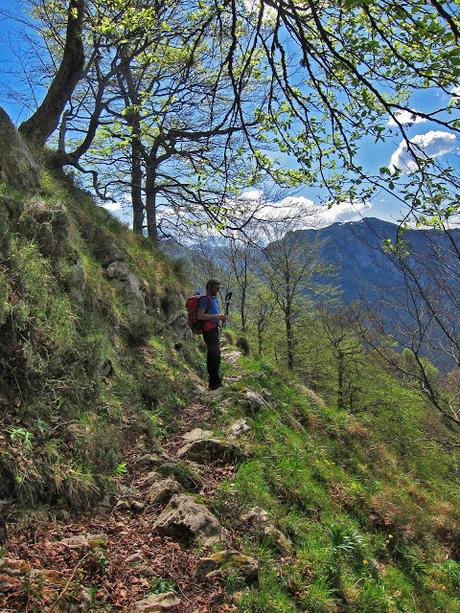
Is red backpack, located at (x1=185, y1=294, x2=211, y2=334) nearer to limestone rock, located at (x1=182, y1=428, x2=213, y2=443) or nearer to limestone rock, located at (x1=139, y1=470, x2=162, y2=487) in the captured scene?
limestone rock, located at (x1=182, y1=428, x2=213, y2=443)

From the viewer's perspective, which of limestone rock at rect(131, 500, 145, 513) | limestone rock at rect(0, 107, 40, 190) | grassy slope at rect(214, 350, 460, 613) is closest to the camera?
grassy slope at rect(214, 350, 460, 613)

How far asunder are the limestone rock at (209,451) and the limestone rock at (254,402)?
5.93 feet

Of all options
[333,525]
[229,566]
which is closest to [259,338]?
[333,525]

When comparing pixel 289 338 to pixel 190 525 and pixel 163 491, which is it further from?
pixel 190 525

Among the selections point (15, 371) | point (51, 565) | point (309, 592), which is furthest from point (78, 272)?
point (309, 592)

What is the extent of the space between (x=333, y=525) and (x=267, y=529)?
49.3 inches

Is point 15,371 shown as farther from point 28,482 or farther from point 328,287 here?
point 328,287

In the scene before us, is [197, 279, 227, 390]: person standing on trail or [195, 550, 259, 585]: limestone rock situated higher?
[197, 279, 227, 390]: person standing on trail

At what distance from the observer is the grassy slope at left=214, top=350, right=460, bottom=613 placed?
3928mm

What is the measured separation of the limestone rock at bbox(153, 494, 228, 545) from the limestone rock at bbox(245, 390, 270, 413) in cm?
352

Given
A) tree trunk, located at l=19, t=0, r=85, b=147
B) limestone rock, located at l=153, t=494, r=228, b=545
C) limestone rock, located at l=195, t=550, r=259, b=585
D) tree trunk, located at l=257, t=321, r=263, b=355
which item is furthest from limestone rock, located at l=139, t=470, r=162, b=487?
tree trunk, located at l=257, t=321, r=263, b=355

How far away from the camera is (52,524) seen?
3262 millimetres

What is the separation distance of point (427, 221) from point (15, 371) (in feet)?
14.3

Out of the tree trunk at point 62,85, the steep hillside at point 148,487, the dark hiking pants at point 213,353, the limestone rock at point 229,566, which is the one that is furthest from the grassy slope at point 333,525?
the tree trunk at point 62,85
